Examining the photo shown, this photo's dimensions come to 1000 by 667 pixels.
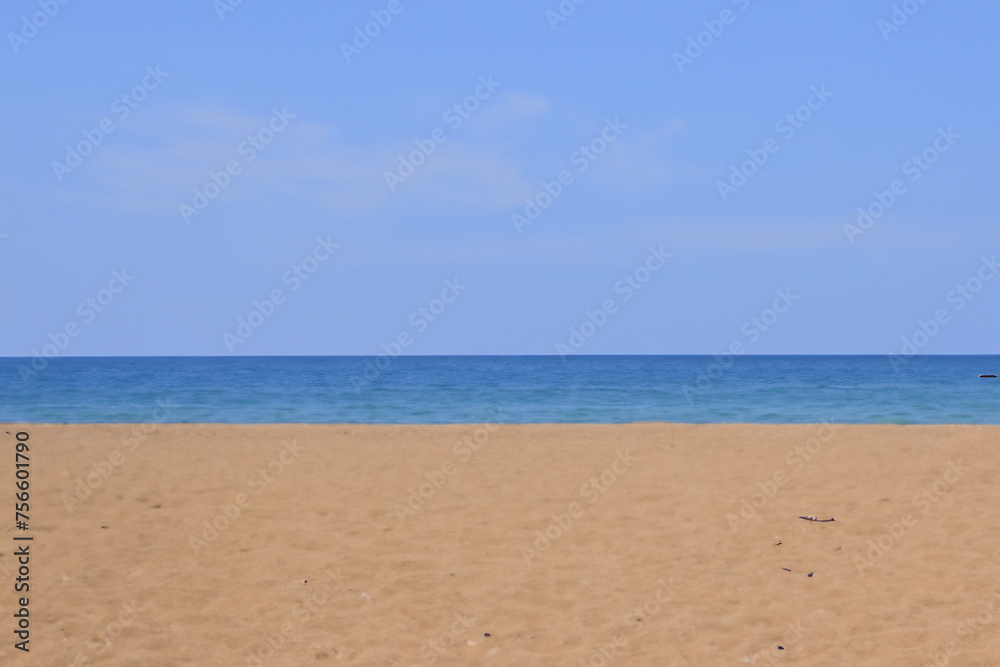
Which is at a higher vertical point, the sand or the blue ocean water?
the sand

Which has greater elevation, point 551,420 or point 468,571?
point 468,571

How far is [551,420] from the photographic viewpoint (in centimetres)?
2700

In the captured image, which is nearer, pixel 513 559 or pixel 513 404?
pixel 513 559

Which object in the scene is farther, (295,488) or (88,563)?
(295,488)

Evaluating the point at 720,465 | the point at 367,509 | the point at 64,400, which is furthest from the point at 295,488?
the point at 64,400

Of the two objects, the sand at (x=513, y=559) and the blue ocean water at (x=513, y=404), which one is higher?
the sand at (x=513, y=559)

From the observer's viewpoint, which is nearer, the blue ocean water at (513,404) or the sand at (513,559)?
the sand at (513,559)

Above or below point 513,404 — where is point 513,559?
above

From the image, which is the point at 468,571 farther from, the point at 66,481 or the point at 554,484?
the point at 66,481

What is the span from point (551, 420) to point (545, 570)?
19233 mm

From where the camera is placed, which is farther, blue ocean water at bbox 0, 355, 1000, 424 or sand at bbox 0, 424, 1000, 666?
blue ocean water at bbox 0, 355, 1000, 424

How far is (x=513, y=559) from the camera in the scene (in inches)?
323

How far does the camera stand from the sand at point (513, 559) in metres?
6.12

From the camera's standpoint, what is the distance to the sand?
241 inches
